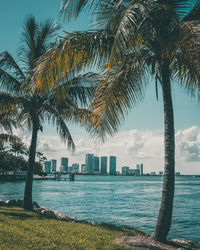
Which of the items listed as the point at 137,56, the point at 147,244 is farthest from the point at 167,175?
the point at 137,56

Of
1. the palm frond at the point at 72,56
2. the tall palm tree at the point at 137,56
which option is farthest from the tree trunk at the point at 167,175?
the palm frond at the point at 72,56

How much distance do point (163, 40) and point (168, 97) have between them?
1.85 metres

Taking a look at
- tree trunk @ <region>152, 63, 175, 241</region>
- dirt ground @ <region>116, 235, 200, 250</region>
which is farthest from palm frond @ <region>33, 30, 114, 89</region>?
dirt ground @ <region>116, 235, 200, 250</region>

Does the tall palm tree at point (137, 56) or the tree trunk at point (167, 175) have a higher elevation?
the tall palm tree at point (137, 56)

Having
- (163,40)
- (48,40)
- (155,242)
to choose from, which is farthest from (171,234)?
(48,40)

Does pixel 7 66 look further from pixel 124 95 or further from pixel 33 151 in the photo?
pixel 124 95

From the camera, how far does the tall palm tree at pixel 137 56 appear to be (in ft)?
19.4

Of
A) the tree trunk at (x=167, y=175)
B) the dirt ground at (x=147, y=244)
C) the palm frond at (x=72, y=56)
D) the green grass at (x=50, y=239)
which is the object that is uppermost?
the palm frond at (x=72, y=56)

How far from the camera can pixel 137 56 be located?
24.9 feet

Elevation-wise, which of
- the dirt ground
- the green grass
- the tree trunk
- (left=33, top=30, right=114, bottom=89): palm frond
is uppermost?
(left=33, top=30, right=114, bottom=89): palm frond

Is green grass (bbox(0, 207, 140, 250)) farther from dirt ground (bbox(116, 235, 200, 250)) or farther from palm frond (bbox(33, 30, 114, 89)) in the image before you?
palm frond (bbox(33, 30, 114, 89))

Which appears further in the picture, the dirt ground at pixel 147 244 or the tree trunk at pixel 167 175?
the tree trunk at pixel 167 175

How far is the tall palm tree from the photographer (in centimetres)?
591

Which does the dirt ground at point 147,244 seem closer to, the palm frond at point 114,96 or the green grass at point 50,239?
the green grass at point 50,239
